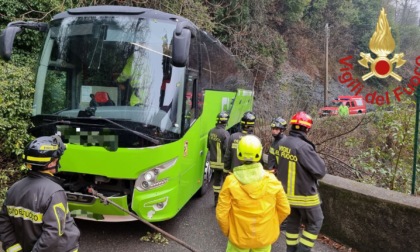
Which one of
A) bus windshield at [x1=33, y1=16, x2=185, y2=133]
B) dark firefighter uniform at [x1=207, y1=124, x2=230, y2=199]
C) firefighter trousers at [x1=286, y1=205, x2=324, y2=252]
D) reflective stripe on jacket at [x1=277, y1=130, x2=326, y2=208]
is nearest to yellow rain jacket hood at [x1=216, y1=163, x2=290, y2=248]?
reflective stripe on jacket at [x1=277, y1=130, x2=326, y2=208]

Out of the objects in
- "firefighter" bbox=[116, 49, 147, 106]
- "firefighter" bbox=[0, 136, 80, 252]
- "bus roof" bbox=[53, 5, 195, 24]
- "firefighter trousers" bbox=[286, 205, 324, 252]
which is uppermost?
"bus roof" bbox=[53, 5, 195, 24]

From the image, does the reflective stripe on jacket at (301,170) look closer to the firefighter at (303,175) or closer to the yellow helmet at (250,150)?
the firefighter at (303,175)

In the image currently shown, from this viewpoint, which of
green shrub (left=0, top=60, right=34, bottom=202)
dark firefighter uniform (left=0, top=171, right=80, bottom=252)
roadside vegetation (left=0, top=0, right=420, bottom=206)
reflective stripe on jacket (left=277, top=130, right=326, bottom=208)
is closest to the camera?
dark firefighter uniform (left=0, top=171, right=80, bottom=252)

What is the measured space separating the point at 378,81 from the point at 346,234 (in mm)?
39069

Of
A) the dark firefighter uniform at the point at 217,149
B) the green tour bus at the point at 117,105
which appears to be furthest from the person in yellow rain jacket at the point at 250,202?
the dark firefighter uniform at the point at 217,149

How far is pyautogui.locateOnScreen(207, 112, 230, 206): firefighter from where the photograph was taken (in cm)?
626

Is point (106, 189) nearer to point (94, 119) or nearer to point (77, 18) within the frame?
point (94, 119)

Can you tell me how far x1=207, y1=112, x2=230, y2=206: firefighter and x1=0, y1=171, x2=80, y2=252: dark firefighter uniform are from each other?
393cm

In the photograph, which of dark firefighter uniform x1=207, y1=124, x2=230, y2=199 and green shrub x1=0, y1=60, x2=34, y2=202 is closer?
green shrub x1=0, y1=60, x2=34, y2=202

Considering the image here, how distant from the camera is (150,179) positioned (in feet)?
14.4

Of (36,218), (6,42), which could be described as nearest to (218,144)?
(6,42)

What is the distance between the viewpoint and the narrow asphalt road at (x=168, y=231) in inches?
182

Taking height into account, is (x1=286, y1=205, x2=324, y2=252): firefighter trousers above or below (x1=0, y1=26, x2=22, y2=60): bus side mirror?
below

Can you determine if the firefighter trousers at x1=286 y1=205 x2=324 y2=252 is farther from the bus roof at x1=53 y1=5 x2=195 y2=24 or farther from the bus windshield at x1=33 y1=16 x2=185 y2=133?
the bus roof at x1=53 y1=5 x2=195 y2=24
